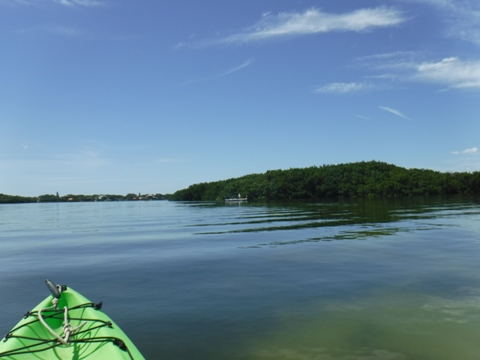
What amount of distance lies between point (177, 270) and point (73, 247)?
13.9 metres

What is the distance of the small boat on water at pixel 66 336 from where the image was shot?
6921mm

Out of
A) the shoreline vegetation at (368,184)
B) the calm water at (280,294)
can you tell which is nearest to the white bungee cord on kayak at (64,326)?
the calm water at (280,294)

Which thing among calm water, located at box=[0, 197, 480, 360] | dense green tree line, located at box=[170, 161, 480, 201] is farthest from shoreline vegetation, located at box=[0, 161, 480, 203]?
calm water, located at box=[0, 197, 480, 360]

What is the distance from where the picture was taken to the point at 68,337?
24.7 ft

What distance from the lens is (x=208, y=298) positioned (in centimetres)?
1352

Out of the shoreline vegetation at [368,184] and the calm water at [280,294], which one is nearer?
the calm water at [280,294]

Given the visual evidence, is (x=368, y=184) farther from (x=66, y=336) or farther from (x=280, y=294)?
(x=66, y=336)

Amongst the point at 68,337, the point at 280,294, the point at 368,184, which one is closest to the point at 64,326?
the point at 68,337

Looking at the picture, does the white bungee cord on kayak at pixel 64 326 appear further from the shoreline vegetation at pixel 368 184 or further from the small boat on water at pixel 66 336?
the shoreline vegetation at pixel 368 184

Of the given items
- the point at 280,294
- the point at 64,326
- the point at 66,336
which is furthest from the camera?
the point at 280,294

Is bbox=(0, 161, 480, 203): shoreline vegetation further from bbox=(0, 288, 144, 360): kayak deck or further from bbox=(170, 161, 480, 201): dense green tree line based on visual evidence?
bbox=(0, 288, 144, 360): kayak deck

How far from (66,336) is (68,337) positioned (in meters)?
0.05

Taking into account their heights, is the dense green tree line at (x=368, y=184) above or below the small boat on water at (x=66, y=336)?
above

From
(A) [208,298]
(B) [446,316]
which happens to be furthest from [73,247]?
(B) [446,316]
